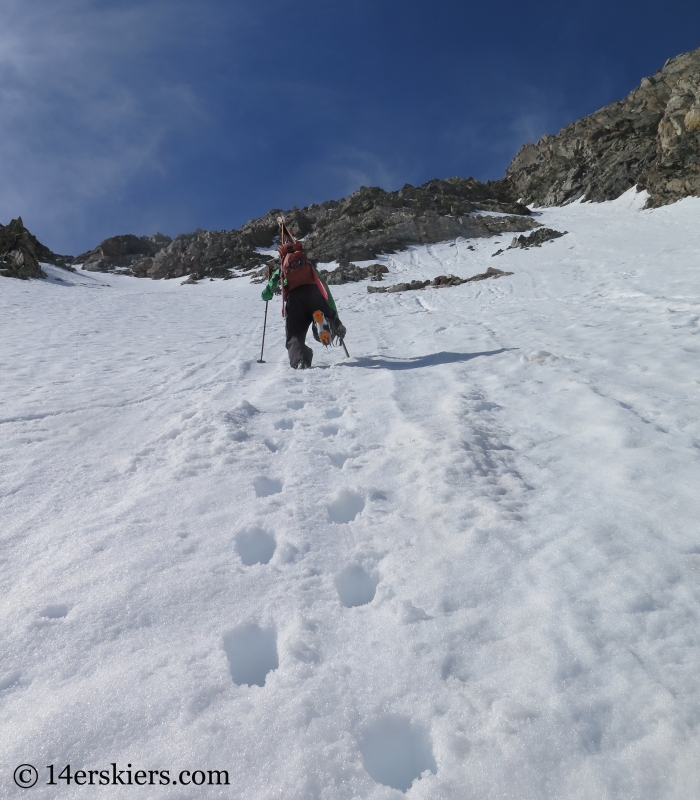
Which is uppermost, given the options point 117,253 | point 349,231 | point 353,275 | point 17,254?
point 349,231

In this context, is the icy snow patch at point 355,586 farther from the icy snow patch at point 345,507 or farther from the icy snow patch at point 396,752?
the icy snow patch at point 396,752

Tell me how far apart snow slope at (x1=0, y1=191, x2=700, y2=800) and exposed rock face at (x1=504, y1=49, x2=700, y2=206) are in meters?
36.7

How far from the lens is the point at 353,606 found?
2.08 m

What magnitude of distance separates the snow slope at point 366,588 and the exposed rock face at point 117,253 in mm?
68110

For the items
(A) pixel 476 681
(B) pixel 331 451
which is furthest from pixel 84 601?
(B) pixel 331 451

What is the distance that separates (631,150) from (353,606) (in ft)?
188

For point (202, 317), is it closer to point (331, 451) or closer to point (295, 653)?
point (331, 451)

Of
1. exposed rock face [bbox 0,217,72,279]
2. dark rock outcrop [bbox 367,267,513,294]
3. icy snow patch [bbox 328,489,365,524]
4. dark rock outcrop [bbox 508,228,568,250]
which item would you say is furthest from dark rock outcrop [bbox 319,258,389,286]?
icy snow patch [bbox 328,489,365,524]

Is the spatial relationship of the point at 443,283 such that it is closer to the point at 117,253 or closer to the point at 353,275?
the point at 353,275

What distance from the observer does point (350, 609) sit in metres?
2.02

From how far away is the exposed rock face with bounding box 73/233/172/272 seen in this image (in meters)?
63.7

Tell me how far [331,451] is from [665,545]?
6.96ft

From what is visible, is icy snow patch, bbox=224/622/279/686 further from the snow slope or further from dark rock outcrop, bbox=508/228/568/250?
dark rock outcrop, bbox=508/228/568/250

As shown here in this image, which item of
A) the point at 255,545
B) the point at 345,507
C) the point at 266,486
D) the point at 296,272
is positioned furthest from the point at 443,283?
the point at 255,545
